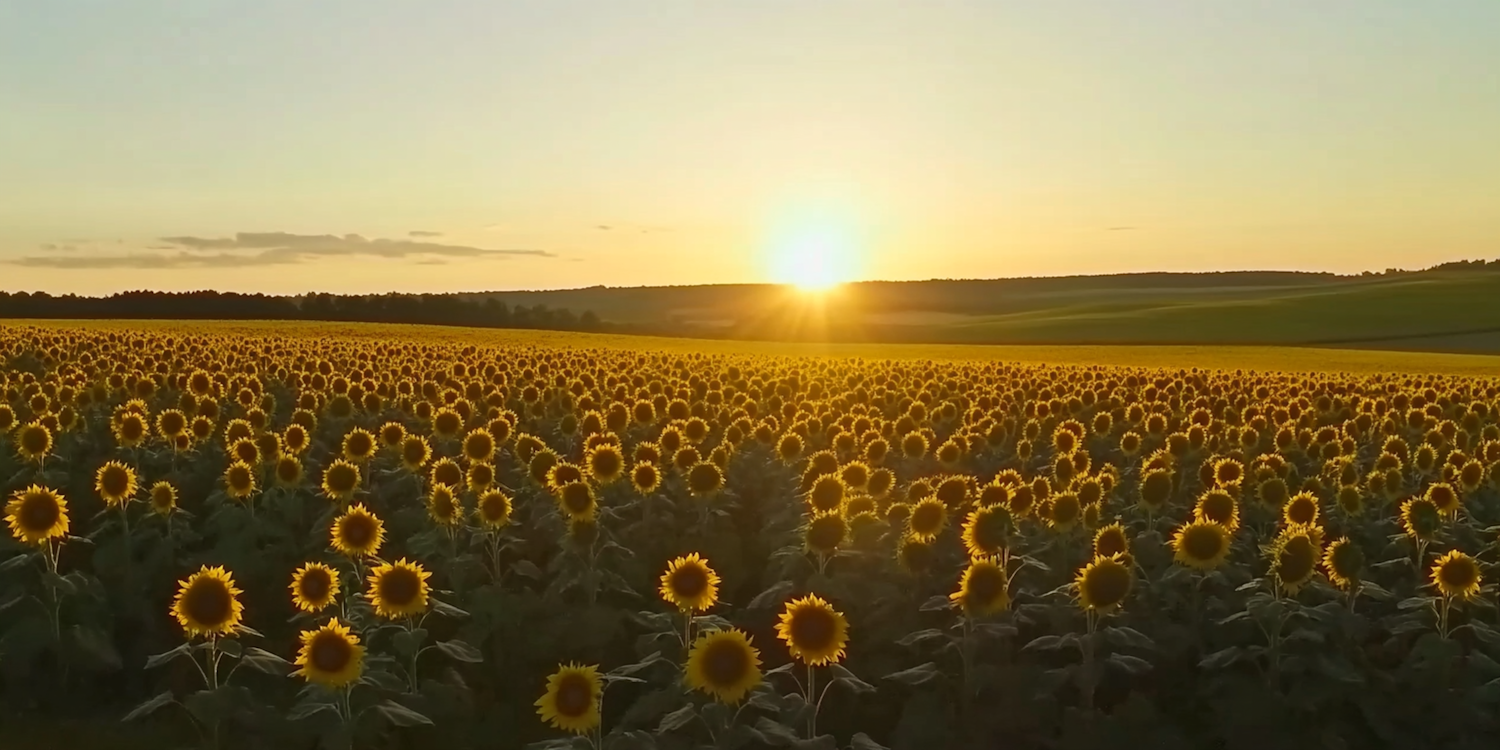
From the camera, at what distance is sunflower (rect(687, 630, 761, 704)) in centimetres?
658

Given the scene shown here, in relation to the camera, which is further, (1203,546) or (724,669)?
(1203,546)

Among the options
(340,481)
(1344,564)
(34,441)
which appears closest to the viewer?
(1344,564)

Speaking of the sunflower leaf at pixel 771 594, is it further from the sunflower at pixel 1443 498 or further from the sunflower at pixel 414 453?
the sunflower at pixel 1443 498

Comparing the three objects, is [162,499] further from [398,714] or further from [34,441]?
[398,714]

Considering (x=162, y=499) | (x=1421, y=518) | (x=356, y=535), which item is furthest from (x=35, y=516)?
(x=1421, y=518)

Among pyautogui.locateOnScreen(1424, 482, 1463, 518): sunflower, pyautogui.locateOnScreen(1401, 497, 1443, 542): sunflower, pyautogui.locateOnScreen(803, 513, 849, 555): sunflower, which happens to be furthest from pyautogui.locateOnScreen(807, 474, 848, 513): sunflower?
pyautogui.locateOnScreen(1424, 482, 1463, 518): sunflower

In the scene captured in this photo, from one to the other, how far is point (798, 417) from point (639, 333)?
204 feet

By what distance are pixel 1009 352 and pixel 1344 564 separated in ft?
170

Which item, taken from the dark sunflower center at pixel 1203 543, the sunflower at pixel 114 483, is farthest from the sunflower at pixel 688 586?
the sunflower at pixel 114 483

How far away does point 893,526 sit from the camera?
10.3m

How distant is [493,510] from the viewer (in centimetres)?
1044

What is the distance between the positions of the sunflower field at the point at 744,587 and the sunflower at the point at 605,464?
0.10ft

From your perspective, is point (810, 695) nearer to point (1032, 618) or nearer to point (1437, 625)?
point (1032, 618)

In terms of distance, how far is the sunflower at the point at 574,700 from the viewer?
643cm
